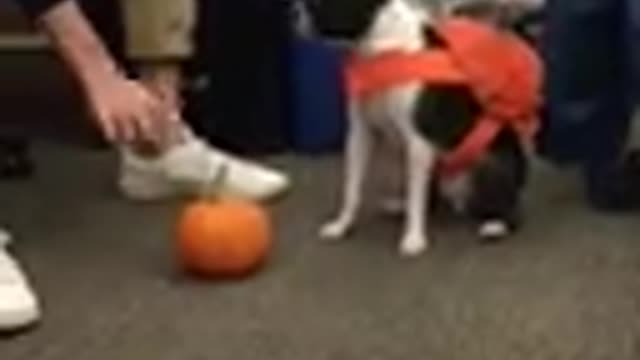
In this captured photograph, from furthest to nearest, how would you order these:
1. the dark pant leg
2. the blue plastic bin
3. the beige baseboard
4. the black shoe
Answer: the beige baseboard → the blue plastic bin → the black shoe → the dark pant leg

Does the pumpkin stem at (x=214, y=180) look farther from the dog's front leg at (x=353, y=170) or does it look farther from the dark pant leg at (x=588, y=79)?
the dark pant leg at (x=588, y=79)

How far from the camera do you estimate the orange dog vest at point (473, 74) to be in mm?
1846

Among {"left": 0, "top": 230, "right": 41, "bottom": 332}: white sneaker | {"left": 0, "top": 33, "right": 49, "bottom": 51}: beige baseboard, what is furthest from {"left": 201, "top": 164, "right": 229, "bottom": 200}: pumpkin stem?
{"left": 0, "top": 33, "right": 49, "bottom": 51}: beige baseboard

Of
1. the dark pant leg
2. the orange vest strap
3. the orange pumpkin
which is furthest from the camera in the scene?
the dark pant leg

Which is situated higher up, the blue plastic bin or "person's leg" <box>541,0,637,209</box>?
"person's leg" <box>541,0,637,209</box>

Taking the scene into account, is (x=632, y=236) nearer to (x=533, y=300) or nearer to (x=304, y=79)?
(x=533, y=300)

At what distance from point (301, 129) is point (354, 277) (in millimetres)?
597

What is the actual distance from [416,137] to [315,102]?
0.49m

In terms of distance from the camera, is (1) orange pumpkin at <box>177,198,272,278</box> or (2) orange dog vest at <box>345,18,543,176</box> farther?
(2) orange dog vest at <box>345,18,543,176</box>

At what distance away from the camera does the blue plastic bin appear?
2307mm

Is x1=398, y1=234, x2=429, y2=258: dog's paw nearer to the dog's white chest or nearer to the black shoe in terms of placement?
the dog's white chest

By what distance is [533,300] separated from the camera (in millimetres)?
1711

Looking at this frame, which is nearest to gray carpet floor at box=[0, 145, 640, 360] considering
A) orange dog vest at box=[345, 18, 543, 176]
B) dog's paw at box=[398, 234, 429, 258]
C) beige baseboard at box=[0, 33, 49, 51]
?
dog's paw at box=[398, 234, 429, 258]

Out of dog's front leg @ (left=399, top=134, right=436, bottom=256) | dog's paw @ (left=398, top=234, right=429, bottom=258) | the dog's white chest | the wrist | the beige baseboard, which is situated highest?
the wrist
